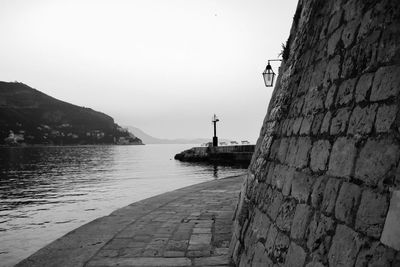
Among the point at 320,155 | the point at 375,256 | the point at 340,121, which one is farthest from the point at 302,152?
the point at 375,256

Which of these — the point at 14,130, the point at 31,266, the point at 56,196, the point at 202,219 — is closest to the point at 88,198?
the point at 56,196

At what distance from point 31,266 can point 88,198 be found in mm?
17194

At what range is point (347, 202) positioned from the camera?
2520mm

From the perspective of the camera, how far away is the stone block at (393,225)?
1.92 meters

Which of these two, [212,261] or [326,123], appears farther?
[212,261]

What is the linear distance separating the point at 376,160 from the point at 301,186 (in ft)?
4.09

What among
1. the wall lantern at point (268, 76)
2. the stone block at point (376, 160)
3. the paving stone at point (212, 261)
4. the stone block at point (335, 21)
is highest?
the wall lantern at point (268, 76)

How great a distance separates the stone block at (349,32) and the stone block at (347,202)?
4.37 ft

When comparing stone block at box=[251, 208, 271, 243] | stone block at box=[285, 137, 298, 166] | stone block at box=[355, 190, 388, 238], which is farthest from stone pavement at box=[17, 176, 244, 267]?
stone block at box=[355, 190, 388, 238]

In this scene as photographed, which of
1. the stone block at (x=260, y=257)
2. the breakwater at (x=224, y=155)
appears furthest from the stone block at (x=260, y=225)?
the breakwater at (x=224, y=155)

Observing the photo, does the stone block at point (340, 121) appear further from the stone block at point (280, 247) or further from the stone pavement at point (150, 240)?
the stone pavement at point (150, 240)

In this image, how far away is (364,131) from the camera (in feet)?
8.27

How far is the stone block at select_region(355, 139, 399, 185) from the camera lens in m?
2.15

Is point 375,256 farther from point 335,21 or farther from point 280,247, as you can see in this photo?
point 335,21
